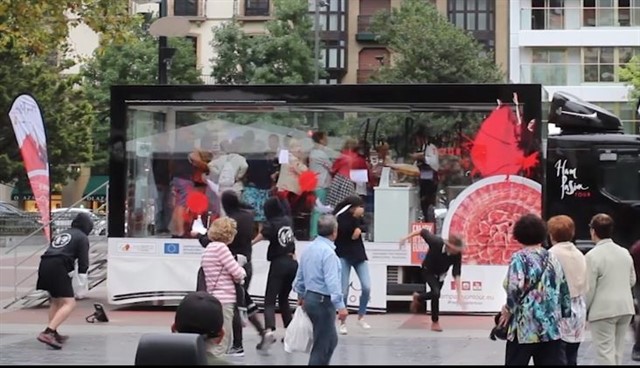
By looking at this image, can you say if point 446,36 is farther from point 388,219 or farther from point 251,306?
point 251,306

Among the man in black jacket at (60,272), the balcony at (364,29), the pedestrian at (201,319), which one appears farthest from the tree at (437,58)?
the pedestrian at (201,319)

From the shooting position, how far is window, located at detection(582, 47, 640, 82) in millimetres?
50125

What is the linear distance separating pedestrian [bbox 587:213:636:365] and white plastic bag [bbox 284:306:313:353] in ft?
7.63

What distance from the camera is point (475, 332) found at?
12.9 meters

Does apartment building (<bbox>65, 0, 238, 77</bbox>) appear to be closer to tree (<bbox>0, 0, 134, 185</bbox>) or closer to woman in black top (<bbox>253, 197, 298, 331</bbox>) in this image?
tree (<bbox>0, 0, 134, 185</bbox>)

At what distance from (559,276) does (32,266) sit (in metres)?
18.4

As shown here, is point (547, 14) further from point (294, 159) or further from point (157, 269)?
point (157, 269)

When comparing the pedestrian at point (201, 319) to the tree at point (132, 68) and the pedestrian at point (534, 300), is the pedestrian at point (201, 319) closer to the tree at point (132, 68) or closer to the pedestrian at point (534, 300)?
the pedestrian at point (534, 300)

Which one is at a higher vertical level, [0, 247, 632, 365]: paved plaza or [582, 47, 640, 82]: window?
[582, 47, 640, 82]: window

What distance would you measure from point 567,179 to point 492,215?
1.14m

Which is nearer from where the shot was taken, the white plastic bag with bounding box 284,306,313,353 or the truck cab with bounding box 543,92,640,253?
the white plastic bag with bounding box 284,306,313,353

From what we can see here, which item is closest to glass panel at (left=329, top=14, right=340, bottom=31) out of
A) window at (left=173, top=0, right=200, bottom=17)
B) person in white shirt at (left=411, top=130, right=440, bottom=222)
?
window at (left=173, top=0, right=200, bottom=17)

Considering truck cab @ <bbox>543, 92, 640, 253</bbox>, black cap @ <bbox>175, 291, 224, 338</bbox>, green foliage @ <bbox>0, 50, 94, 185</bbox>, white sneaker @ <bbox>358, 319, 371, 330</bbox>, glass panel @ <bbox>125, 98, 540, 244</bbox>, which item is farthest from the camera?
green foliage @ <bbox>0, 50, 94, 185</bbox>

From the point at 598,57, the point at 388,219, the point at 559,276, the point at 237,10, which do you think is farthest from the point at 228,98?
the point at 237,10
